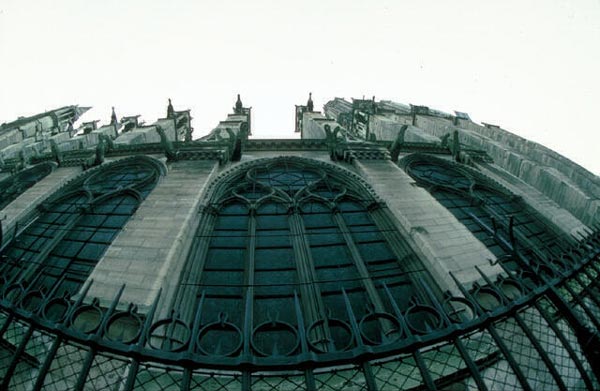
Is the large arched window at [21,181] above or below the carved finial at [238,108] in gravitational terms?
below

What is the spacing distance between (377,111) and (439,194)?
47.0ft

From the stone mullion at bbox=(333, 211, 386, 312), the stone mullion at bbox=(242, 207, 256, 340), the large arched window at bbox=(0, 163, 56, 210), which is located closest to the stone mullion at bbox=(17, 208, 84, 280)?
the stone mullion at bbox=(242, 207, 256, 340)

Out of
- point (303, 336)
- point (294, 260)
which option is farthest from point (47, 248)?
point (303, 336)

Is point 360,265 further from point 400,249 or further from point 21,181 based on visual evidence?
point 21,181

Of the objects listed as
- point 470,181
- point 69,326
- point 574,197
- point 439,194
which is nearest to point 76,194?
point 69,326

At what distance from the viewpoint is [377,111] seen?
22.5 meters

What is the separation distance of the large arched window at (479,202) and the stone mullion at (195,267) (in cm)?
653

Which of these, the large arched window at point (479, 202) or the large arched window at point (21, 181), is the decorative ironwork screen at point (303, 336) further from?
the large arched window at point (21, 181)

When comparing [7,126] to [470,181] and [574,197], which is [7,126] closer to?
[470,181]

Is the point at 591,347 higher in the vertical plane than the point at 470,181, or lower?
higher

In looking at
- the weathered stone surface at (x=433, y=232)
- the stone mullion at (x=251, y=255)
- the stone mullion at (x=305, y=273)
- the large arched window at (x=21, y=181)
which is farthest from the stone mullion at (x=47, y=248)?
the weathered stone surface at (x=433, y=232)

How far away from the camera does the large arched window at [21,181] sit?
10547 mm

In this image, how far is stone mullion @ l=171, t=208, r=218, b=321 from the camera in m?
5.11

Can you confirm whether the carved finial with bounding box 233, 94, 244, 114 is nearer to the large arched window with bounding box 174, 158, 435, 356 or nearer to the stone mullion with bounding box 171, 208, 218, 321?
the large arched window with bounding box 174, 158, 435, 356
